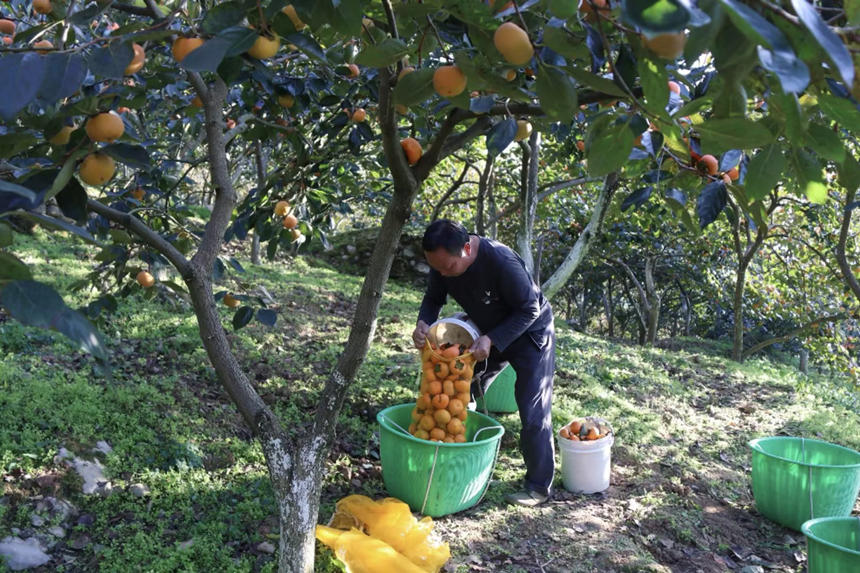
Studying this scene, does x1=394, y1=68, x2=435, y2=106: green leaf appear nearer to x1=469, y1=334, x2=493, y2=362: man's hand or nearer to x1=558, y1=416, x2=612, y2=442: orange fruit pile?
x1=469, y1=334, x2=493, y2=362: man's hand

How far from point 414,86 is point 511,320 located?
192 cm

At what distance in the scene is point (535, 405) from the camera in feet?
10.7

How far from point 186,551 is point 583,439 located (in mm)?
2059

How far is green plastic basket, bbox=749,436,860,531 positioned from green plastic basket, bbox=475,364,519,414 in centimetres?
153

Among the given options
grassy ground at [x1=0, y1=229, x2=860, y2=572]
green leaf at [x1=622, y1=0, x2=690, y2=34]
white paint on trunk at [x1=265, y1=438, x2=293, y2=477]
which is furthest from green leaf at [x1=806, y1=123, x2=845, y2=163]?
grassy ground at [x1=0, y1=229, x2=860, y2=572]

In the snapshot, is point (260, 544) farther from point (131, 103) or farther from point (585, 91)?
point (585, 91)

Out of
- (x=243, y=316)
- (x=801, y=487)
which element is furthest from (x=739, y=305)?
(x=243, y=316)

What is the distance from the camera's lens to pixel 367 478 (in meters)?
3.31

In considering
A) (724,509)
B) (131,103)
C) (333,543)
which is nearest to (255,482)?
(333,543)

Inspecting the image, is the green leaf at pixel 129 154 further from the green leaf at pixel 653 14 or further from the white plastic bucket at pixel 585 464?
the white plastic bucket at pixel 585 464

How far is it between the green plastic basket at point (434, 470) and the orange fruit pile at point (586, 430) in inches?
23.6

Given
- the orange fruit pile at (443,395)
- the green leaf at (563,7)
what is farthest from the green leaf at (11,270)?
the orange fruit pile at (443,395)

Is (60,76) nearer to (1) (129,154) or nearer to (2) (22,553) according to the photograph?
(1) (129,154)

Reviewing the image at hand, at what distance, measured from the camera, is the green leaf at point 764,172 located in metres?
1.10
